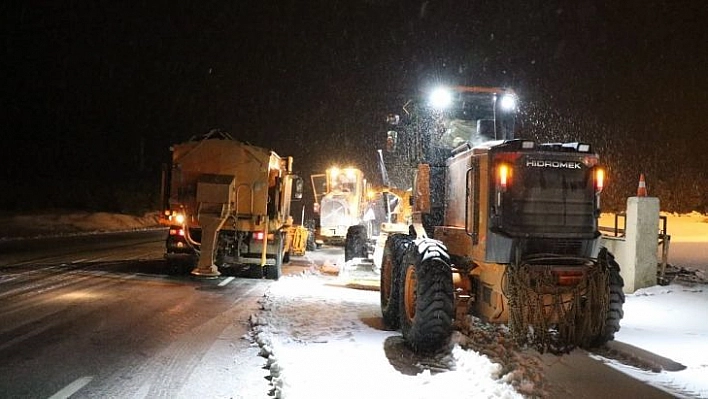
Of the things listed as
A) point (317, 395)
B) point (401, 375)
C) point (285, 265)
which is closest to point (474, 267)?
point (401, 375)

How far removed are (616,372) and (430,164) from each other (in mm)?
4454

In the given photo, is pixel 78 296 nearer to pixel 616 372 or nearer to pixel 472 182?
pixel 472 182

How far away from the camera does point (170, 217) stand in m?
15.9

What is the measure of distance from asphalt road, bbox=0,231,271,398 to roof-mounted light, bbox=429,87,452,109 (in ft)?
15.8

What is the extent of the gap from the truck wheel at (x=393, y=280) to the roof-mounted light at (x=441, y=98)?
2423 mm

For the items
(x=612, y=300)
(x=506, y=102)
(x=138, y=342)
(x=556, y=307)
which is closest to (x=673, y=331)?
(x=612, y=300)

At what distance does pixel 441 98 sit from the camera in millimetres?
10945

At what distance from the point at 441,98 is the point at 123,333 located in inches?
245

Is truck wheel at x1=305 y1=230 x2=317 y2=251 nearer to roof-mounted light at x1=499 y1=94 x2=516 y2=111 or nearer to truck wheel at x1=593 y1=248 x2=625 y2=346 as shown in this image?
roof-mounted light at x1=499 y1=94 x2=516 y2=111

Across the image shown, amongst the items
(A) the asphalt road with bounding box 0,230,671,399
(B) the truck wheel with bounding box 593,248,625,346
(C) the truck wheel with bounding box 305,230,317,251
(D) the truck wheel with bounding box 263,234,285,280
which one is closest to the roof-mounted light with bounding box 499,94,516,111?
(B) the truck wheel with bounding box 593,248,625,346

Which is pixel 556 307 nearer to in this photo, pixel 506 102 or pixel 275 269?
pixel 506 102

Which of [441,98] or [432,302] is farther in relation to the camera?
[441,98]

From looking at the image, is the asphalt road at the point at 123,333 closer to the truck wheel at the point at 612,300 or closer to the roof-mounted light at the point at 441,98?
the truck wheel at the point at 612,300

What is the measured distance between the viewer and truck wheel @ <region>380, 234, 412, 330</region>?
31.6ft
